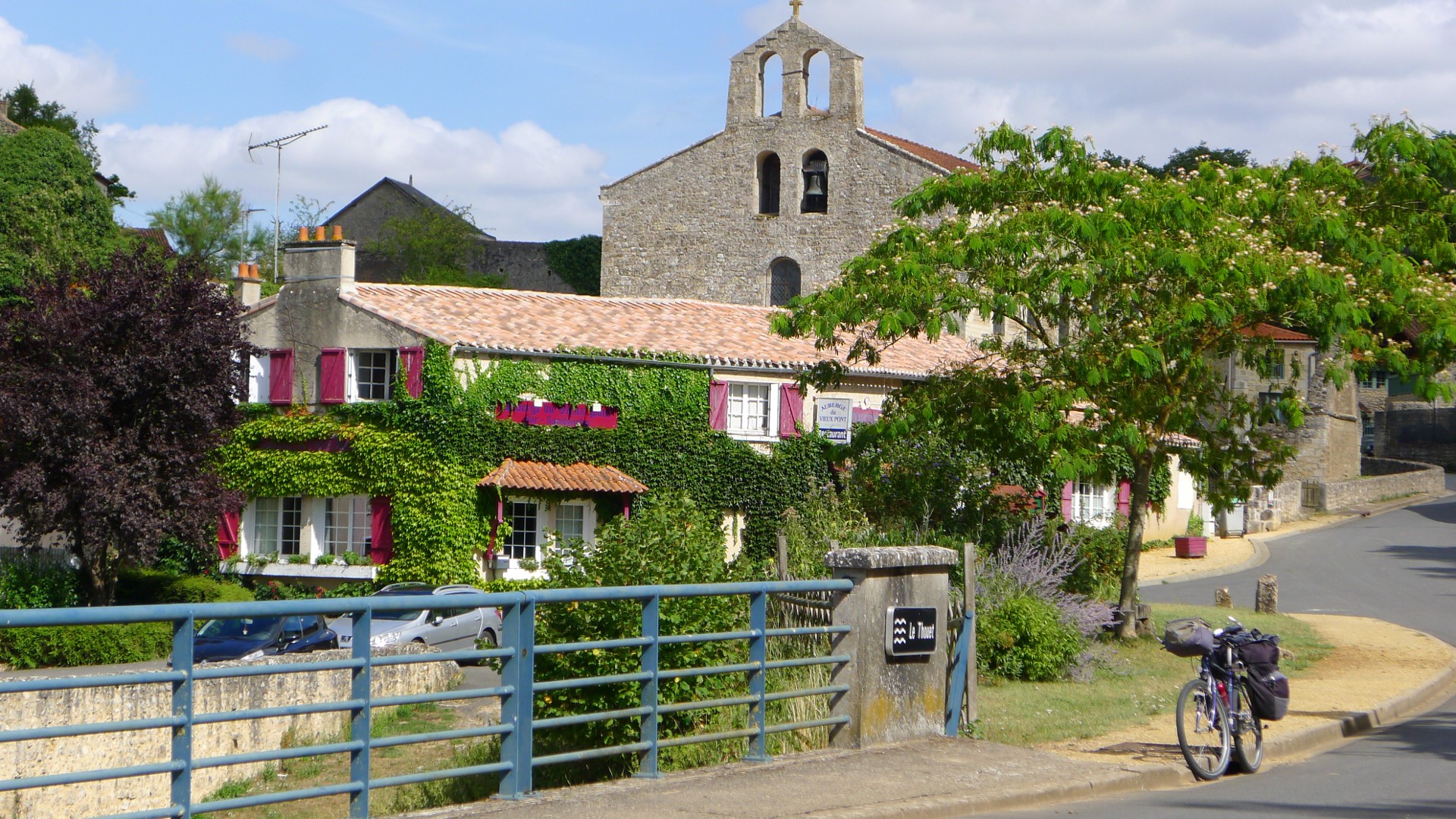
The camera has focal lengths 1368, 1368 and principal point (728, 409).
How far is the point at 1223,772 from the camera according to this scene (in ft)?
31.6

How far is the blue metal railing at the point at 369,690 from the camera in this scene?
5.71m

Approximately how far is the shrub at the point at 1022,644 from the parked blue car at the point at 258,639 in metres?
10.4

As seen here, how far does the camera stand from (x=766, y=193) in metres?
43.1

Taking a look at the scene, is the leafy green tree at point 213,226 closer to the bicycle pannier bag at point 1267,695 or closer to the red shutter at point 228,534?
the red shutter at point 228,534

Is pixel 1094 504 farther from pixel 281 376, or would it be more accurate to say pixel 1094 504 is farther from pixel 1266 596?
pixel 281 376

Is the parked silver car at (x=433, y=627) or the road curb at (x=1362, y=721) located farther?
the parked silver car at (x=433, y=627)

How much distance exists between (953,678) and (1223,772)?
197cm

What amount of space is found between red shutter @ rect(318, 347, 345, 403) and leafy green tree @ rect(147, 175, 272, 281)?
3671cm

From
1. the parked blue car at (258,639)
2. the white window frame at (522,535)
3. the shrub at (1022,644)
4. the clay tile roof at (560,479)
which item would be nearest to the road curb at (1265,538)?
the clay tile roof at (560,479)

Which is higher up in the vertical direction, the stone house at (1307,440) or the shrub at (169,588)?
the stone house at (1307,440)

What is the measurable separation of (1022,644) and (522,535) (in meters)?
15.6

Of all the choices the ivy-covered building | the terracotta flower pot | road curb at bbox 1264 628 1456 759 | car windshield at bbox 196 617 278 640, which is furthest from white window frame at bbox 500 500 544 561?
road curb at bbox 1264 628 1456 759

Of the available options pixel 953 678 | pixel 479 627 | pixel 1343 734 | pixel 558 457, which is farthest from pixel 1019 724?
pixel 558 457

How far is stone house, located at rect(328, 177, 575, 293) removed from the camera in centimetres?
5497
